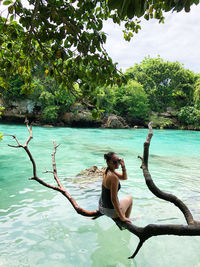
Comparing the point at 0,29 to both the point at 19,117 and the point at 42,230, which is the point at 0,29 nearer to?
the point at 42,230

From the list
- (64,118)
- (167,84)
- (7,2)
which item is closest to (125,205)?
(7,2)

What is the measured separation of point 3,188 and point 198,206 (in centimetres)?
587

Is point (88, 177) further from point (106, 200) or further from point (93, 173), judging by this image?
point (106, 200)

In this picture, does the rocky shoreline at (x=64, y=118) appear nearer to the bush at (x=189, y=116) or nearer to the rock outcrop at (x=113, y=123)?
the rock outcrop at (x=113, y=123)

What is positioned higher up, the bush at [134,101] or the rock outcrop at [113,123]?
the bush at [134,101]

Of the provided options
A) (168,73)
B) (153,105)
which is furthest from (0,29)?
(168,73)

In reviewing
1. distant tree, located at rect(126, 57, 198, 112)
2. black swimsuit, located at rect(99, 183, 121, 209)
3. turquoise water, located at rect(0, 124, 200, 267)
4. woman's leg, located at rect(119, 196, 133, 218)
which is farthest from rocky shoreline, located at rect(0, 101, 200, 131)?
black swimsuit, located at rect(99, 183, 121, 209)

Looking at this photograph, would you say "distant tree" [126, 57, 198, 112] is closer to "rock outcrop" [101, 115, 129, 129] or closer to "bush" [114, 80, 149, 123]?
"bush" [114, 80, 149, 123]

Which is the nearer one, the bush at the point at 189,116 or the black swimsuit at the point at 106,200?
the black swimsuit at the point at 106,200

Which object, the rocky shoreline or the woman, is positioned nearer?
the woman

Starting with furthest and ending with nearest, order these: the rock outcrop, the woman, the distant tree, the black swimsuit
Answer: the distant tree < the rock outcrop < the black swimsuit < the woman

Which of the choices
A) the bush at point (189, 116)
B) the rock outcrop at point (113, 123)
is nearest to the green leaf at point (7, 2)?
the rock outcrop at point (113, 123)

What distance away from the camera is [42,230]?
485 centimetres

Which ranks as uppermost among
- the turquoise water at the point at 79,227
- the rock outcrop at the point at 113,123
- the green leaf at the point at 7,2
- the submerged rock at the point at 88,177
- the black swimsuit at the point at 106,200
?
the green leaf at the point at 7,2
